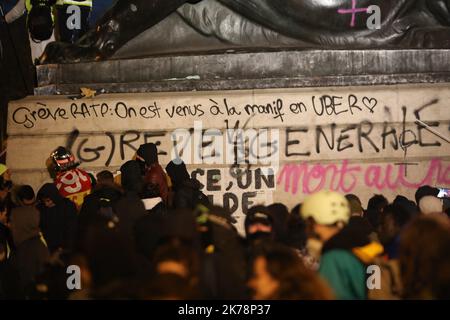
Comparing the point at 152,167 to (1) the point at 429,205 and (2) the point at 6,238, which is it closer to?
(2) the point at 6,238

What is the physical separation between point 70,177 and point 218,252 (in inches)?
179

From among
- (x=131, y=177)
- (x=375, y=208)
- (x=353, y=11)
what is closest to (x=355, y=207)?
(x=375, y=208)

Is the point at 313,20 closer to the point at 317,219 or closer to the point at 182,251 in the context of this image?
the point at 317,219

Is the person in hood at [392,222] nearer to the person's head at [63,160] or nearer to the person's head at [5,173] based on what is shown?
the person's head at [63,160]

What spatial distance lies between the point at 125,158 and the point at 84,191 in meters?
0.92

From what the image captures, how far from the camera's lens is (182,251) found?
565 centimetres

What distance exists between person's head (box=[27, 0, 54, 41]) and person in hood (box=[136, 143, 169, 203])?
263cm

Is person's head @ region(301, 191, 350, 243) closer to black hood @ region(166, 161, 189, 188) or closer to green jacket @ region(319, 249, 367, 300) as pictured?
green jacket @ region(319, 249, 367, 300)

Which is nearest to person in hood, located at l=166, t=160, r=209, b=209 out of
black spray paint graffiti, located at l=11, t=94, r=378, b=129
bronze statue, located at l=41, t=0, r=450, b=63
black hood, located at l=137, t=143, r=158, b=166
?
black hood, located at l=137, t=143, r=158, b=166

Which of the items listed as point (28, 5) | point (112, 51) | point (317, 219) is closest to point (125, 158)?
point (112, 51)

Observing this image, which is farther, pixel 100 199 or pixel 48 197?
pixel 48 197

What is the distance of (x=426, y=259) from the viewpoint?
5.39 metres

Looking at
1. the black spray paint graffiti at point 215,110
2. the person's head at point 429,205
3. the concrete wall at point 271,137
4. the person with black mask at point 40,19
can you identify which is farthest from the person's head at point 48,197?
the person's head at point 429,205

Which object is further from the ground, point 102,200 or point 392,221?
point 102,200
